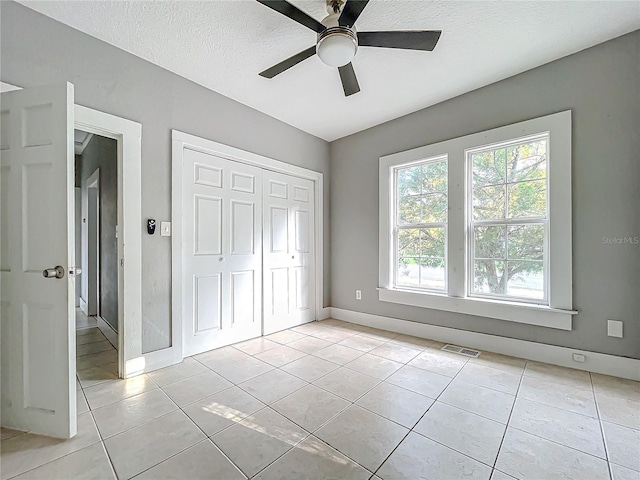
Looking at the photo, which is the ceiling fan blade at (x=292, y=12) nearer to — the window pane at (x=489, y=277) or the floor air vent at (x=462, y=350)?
the window pane at (x=489, y=277)

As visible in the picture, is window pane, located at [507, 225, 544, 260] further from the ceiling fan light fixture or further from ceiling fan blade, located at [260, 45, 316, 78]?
ceiling fan blade, located at [260, 45, 316, 78]

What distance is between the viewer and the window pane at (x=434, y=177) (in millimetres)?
3285

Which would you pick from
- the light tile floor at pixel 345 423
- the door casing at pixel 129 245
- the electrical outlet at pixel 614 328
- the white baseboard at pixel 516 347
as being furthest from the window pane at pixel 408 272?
the door casing at pixel 129 245

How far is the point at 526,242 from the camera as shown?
2.74m

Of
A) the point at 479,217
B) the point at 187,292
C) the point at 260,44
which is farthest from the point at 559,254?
the point at 187,292

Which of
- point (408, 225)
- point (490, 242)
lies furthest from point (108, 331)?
point (490, 242)

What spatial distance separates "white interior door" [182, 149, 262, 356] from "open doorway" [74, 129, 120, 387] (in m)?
0.71

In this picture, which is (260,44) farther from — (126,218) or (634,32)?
(634,32)

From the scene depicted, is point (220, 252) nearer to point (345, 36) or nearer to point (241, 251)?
point (241, 251)

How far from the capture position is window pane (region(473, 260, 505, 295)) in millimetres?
2891

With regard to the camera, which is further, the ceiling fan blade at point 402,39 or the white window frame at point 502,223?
the white window frame at point 502,223

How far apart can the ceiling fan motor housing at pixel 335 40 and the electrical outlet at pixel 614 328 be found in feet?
9.55

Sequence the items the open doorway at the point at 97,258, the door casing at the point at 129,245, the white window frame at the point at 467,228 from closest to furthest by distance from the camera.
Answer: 1. the door casing at the point at 129,245
2. the white window frame at the point at 467,228
3. the open doorway at the point at 97,258

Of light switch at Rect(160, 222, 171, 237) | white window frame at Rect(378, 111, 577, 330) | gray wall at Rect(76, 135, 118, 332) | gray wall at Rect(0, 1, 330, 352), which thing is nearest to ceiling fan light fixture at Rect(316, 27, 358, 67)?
gray wall at Rect(0, 1, 330, 352)
